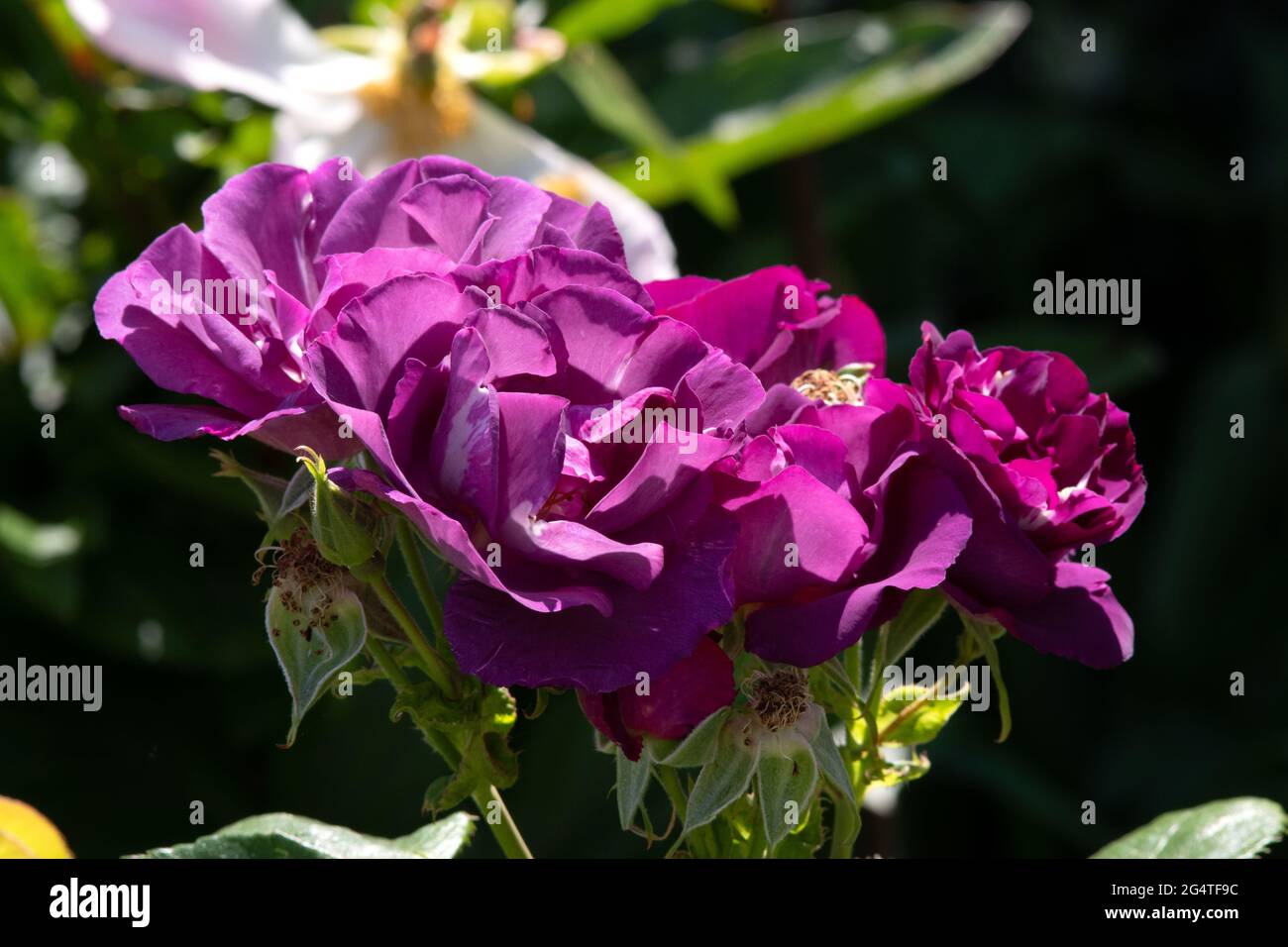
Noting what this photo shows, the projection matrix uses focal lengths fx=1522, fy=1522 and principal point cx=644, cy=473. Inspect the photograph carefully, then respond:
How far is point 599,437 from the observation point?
30 cm

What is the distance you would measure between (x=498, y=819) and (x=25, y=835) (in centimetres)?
12

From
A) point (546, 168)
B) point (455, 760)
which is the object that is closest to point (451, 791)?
point (455, 760)

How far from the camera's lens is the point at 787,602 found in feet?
1.05

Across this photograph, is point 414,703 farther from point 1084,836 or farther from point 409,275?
point 1084,836

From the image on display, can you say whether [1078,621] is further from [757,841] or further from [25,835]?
[25,835]

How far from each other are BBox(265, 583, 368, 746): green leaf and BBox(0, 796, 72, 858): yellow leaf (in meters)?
0.09

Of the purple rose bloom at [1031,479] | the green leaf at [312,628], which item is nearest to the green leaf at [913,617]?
the purple rose bloom at [1031,479]

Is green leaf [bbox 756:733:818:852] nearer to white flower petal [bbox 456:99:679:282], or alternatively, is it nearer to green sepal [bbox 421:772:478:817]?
green sepal [bbox 421:772:478:817]

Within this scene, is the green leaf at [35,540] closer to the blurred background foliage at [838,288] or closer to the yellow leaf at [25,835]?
the blurred background foliage at [838,288]

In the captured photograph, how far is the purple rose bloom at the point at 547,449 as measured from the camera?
29 cm

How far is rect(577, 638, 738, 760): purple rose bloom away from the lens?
311mm

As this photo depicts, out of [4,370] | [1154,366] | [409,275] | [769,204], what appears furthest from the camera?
[769,204]
